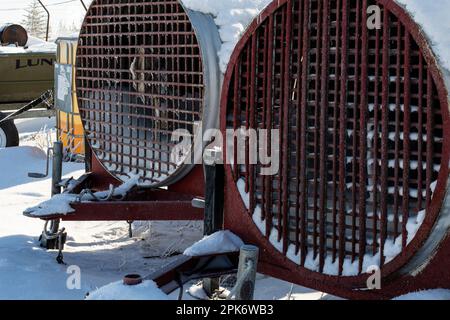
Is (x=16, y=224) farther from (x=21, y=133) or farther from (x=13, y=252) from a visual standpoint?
(x=21, y=133)

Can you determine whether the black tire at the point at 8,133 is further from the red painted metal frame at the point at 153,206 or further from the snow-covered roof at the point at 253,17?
the snow-covered roof at the point at 253,17

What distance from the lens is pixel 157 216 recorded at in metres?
4.69

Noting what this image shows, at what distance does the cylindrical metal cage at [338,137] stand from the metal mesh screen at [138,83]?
2.54 feet

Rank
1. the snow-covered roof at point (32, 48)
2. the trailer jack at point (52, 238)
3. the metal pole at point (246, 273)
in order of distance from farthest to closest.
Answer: the snow-covered roof at point (32, 48) → the trailer jack at point (52, 238) → the metal pole at point (246, 273)

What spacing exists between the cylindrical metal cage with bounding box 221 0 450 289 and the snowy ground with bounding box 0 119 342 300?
1.22 m


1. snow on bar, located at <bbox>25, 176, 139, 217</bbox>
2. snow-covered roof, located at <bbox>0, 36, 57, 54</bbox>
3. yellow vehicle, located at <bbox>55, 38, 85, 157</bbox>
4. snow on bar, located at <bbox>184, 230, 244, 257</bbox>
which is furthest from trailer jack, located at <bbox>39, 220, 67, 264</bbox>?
snow-covered roof, located at <bbox>0, 36, 57, 54</bbox>

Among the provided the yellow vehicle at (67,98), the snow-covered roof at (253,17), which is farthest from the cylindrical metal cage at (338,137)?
the yellow vehicle at (67,98)

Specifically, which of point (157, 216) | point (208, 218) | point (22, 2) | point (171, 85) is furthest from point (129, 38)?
point (22, 2)

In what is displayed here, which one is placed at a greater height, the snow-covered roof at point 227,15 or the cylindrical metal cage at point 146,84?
the snow-covered roof at point 227,15

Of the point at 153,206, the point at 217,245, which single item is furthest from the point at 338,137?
the point at 153,206

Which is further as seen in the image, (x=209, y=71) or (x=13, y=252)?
(x=13, y=252)

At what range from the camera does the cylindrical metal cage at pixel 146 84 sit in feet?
14.5

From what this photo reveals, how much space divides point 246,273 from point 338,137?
29.7 inches

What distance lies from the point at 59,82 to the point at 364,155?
4.39 m
